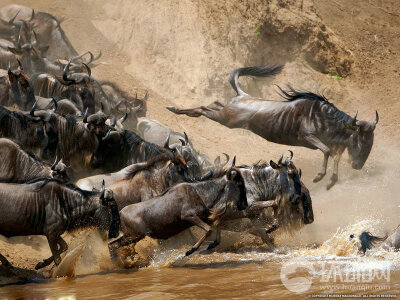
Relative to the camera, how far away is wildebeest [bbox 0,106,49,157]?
10.7 meters

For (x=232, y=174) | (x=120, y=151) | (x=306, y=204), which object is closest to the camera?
(x=232, y=174)

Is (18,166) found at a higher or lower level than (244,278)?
higher

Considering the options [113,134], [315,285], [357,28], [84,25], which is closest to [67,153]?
[113,134]

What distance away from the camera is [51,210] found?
879 cm

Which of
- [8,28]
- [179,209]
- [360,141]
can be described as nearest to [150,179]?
[179,209]

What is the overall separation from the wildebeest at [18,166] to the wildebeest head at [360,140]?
5.49 meters

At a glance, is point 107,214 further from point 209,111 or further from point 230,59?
point 230,59

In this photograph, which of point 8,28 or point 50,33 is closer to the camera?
point 50,33

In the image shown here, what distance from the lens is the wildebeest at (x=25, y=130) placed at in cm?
1074

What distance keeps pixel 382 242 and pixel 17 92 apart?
6587 mm

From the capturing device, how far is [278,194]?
1038cm

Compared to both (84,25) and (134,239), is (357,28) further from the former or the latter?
(134,239)

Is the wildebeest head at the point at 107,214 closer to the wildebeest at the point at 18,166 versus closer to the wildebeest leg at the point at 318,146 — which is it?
the wildebeest at the point at 18,166

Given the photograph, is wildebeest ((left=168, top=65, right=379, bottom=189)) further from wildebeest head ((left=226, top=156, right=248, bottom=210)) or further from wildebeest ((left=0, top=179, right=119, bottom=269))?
wildebeest ((left=0, top=179, right=119, bottom=269))
